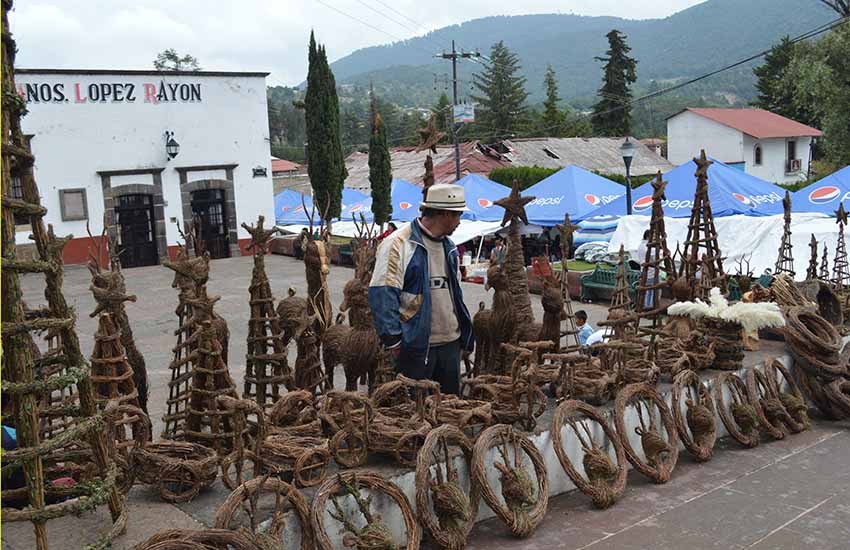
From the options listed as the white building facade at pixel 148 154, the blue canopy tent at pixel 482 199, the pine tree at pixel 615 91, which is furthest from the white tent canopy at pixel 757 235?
the pine tree at pixel 615 91

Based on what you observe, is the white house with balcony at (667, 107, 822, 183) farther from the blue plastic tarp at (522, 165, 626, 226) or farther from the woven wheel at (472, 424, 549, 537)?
the woven wheel at (472, 424, 549, 537)

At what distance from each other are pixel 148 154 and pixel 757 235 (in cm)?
1560

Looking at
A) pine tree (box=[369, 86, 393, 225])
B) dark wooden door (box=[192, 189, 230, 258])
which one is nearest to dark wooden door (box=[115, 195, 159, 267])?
dark wooden door (box=[192, 189, 230, 258])

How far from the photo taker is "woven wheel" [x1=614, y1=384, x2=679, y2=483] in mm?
5305

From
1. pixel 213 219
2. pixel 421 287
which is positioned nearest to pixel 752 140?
pixel 213 219

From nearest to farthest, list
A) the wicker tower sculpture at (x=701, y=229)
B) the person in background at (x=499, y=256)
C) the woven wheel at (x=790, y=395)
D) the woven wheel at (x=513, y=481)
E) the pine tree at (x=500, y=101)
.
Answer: the woven wheel at (x=513, y=481) → the woven wheel at (x=790, y=395) → the person in background at (x=499, y=256) → the wicker tower sculpture at (x=701, y=229) → the pine tree at (x=500, y=101)

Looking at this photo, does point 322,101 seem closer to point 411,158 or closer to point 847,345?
point 411,158

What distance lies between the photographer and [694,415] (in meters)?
5.87

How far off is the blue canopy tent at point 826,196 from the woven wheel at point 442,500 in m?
12.8

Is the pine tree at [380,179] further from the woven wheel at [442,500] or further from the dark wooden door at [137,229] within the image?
the woven wheel at [442,500]

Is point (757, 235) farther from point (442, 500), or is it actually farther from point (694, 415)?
point (442, 500)

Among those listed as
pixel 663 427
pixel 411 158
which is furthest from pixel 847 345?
pixel 411 158

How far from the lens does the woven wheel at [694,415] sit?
5.74 m

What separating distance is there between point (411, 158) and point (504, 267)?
91.5ft
